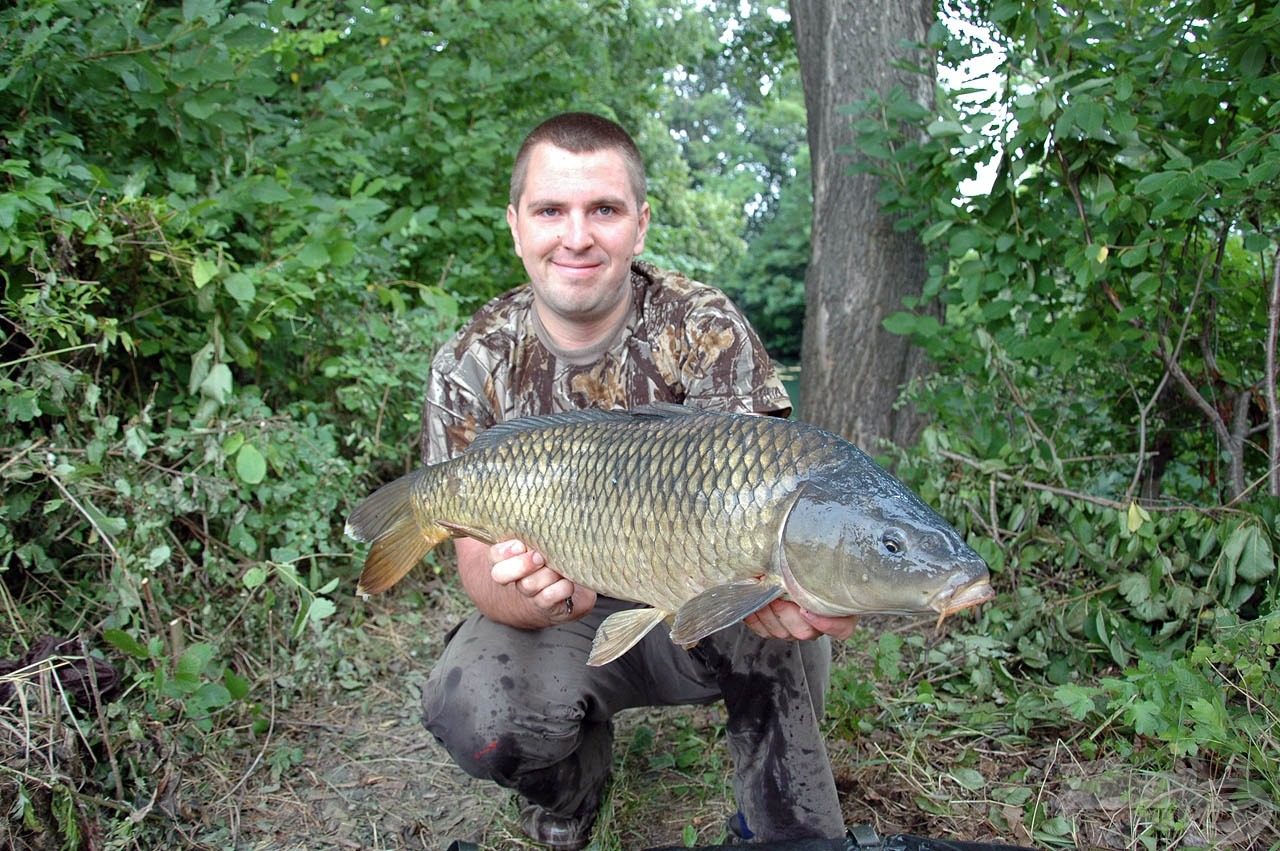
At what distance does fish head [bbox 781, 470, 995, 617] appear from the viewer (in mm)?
1154

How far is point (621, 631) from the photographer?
138 centimetres

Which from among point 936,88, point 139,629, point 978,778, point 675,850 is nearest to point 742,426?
point 675,850

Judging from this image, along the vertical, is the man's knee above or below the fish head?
below

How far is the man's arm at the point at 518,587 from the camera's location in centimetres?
149

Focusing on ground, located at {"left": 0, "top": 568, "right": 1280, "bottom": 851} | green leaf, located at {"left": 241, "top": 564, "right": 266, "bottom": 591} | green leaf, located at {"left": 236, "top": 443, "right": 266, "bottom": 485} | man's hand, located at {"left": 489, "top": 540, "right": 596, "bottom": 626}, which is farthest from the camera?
green leaf, located at {"left": 236, "top": 443, "right": 266, "bottom": 485}

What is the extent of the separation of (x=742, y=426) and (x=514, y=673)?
0.67m

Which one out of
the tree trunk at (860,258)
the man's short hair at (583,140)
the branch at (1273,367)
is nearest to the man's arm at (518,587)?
the man's short hair at (583,140)

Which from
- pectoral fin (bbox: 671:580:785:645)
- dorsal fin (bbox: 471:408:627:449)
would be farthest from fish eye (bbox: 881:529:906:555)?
dorsal fin (bbox: 471:408:627:449)

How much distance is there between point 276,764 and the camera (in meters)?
1.99

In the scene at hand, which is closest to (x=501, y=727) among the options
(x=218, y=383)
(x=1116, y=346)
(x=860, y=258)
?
(x=218, y=383)

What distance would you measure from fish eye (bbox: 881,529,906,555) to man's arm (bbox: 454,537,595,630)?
541 mm

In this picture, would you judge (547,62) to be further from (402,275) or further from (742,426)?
(742,426)

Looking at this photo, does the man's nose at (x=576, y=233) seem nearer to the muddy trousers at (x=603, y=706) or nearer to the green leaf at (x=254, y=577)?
the muddy trousers at (x=603, y=706)

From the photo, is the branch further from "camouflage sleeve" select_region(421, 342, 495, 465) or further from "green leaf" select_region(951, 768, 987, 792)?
"camouflage sleeve" select_region(421, 342, 495, 465)
